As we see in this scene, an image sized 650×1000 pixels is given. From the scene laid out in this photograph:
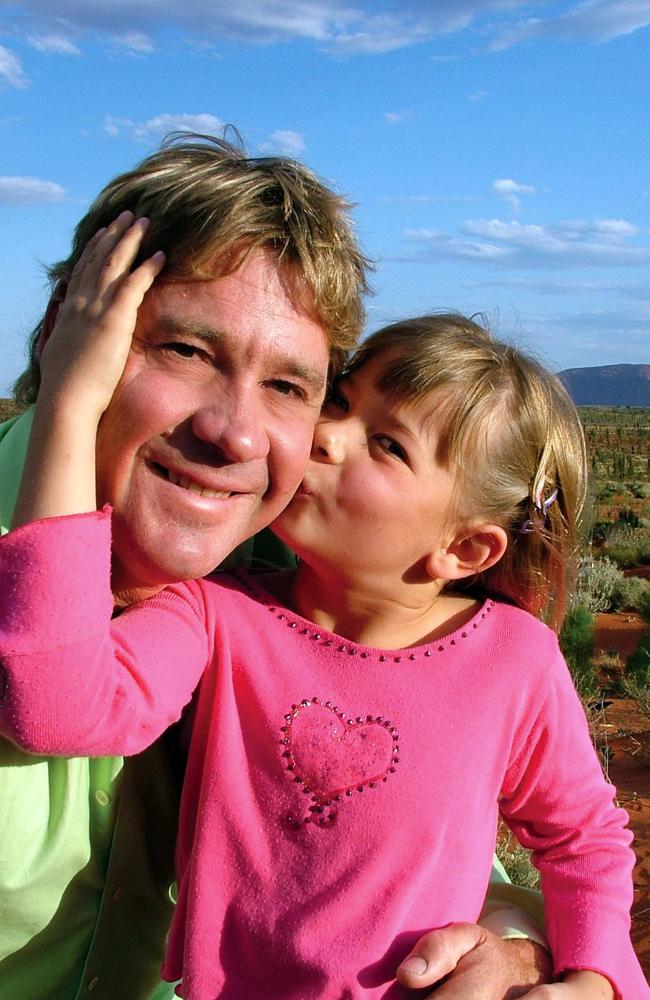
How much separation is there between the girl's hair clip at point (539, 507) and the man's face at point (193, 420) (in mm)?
801

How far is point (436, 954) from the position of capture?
2168 millimetres

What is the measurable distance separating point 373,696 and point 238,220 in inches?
43.7

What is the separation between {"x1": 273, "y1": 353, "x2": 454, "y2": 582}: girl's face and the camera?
7.92 ft

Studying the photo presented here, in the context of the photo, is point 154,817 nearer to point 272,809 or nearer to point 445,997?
point 272,809

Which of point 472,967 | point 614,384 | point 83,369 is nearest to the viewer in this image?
point 83,369

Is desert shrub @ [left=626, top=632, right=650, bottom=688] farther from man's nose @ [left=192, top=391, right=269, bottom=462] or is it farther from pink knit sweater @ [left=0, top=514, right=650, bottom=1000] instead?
man's nose @ [left=192, top=391, right=269, bottom=462]

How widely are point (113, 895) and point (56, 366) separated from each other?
3.94 feet

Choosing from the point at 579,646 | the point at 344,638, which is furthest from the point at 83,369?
the point at 579,646

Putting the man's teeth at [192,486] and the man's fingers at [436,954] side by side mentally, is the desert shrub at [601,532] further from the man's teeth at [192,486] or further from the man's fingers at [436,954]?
the man's teeth at [192,486]

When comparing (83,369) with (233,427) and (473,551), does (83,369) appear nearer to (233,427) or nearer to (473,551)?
(233,427)

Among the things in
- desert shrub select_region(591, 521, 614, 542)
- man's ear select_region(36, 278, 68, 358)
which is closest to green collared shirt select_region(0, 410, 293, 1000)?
man's ear select_region(36, 278, 68, 358)

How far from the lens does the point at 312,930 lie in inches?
85.1

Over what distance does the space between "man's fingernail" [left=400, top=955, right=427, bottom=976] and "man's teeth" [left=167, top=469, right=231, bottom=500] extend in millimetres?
1057

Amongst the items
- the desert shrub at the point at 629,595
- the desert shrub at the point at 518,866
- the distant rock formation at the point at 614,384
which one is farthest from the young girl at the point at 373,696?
the distant rock formation at the point at 614,384
